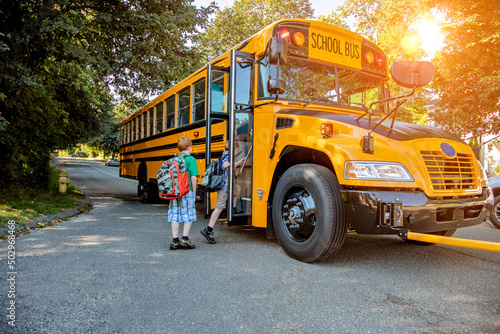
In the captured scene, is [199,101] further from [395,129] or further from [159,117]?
[395,129]

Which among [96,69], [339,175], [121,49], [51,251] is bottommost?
[51,251]

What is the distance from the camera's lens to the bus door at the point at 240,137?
15.9 feet

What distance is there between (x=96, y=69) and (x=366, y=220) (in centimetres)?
817

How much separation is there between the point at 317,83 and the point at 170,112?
14.3 feet

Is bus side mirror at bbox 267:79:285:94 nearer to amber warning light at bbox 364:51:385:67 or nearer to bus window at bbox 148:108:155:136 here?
amber warning light at bbox 364:51:385:67

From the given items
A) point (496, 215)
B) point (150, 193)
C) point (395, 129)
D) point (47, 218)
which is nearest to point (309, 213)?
point (395, 129)

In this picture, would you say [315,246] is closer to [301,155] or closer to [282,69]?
[301,155]

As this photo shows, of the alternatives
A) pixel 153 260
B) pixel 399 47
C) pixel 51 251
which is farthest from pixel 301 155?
pixel 399 47

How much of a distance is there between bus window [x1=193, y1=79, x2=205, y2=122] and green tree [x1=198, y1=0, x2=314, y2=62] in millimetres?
21366

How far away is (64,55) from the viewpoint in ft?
26.8

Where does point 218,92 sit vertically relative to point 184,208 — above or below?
above

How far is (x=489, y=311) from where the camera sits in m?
2.83

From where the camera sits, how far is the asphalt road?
8.53 ft

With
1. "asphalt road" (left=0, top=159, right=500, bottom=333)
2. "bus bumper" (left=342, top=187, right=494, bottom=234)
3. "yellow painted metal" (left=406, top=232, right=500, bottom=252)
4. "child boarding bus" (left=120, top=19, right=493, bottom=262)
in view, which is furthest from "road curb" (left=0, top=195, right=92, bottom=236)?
"yellow painted metal" (left=406, top=232, right=500, bottom=252)
